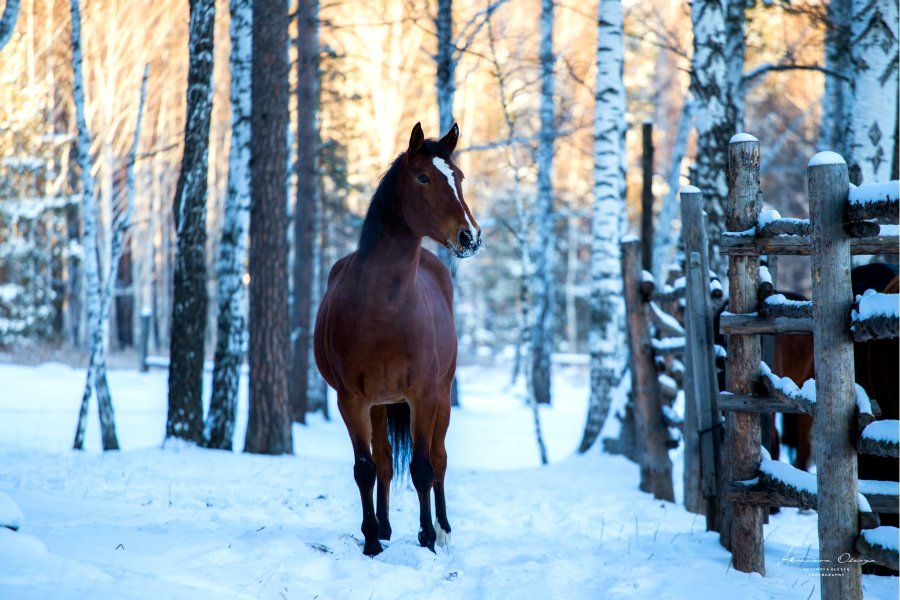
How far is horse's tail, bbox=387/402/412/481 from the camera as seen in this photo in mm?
5773

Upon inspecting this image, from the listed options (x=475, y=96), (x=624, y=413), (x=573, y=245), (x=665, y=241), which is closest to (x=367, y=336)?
(x=624, y=413)

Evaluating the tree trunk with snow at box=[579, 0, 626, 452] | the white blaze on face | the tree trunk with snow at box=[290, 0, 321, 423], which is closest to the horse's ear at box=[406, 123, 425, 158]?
the white blaze on face

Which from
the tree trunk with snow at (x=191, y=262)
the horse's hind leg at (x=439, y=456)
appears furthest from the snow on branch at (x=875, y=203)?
the tree trunk with snow at (x=191, y=262)

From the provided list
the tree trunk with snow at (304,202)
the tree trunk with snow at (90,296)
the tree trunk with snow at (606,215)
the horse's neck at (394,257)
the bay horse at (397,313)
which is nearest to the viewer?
the bay horse at (397,313)

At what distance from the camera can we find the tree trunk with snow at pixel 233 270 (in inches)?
369

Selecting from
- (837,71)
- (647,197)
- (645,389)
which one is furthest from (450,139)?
(837,71)

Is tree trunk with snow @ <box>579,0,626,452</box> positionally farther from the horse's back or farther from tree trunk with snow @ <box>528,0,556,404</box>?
tree trunk with snow @ <box>528,0,556,404</box>

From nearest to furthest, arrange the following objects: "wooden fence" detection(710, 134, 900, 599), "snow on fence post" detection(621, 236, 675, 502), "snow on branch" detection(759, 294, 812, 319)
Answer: "wooden fence" detection(710, 134, 900, 599), "snow on branch" detection(759, 294, 812, 319), "snow on fence post" detection(621, 236, 675, 502)

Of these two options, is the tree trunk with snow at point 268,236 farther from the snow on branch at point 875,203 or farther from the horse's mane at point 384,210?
the snow on branch at point 875,203

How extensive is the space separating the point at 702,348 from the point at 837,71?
8.79 metres

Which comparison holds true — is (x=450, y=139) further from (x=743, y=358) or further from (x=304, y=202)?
(x=304, y=202)

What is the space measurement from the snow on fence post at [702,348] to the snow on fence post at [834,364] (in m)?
2.16

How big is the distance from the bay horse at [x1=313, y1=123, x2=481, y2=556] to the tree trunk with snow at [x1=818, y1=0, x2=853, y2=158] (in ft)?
20.9

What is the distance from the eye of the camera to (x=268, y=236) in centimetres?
941
